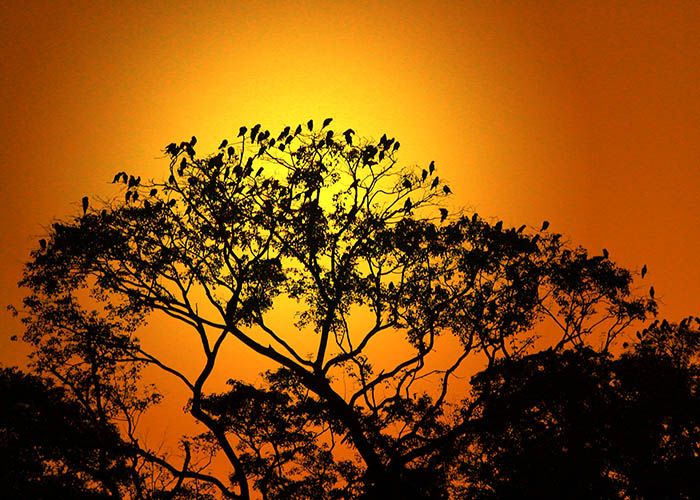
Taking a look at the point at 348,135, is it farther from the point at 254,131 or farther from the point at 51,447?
the point at 51,447

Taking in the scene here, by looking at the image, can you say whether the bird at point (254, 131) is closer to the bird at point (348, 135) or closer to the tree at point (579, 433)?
the bird at point (348, 135)

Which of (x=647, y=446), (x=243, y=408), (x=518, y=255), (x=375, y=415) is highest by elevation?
(x=518, y=255)

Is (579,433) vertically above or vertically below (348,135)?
below

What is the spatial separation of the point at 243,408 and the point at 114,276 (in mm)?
5958

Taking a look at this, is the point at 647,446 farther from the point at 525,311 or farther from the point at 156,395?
the point at 156,395

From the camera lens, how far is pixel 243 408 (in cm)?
2378

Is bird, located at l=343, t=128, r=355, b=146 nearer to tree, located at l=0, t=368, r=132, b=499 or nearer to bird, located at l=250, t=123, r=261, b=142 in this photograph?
bird, located at l=250, t=123, r=261, b=142

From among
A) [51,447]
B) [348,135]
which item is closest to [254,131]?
[348,135]

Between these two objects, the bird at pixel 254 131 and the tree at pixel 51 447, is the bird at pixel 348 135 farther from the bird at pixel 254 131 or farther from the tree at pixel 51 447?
the tree at pixel 51 447

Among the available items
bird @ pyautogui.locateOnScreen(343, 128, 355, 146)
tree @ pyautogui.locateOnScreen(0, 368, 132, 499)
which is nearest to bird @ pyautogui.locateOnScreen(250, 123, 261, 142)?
bird @ pyautogui.locateOnScreen(343, 128, 355, 146)

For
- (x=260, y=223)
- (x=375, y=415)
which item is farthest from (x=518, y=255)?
(x=260, y=223)

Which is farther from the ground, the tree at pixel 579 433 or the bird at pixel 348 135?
the bird at pixel 348 135

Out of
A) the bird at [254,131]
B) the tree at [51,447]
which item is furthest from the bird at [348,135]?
the tree at [51,447]

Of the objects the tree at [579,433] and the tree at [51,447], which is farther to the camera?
the tree at [579,433]
